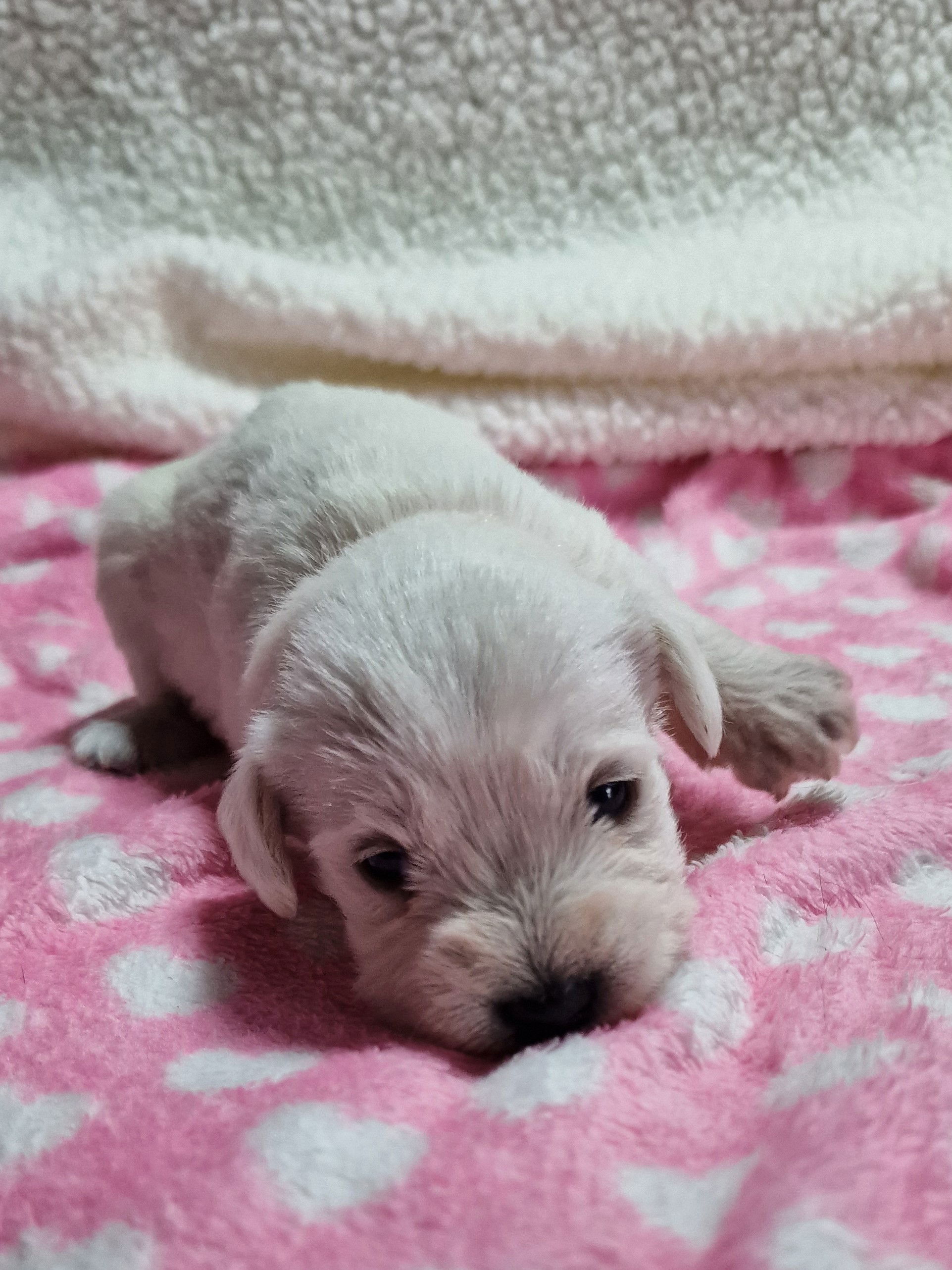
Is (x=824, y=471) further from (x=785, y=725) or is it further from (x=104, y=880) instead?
(x=104, y=880)

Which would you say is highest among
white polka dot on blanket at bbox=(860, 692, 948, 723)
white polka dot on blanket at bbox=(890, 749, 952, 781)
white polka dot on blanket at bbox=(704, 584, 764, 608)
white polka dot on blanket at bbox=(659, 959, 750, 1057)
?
white polka dot on blanket at bbox=(659, 959, 750, 1057)

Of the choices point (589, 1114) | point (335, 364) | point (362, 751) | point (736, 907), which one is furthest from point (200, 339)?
point (589, 1114)

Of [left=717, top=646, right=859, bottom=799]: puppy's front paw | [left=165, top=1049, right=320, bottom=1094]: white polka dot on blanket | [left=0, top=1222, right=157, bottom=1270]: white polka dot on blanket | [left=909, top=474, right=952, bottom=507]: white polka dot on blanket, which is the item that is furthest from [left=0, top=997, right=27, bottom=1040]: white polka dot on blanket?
[left=909, top=474, right=952, bottom=507]: white polka dot on blanket

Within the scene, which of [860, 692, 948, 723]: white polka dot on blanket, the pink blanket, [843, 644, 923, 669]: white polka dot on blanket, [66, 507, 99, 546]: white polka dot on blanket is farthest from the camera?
[66, 507, 99, 546]: white polka dot on blanket

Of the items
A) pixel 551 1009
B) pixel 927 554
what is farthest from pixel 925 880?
pixel 927 554

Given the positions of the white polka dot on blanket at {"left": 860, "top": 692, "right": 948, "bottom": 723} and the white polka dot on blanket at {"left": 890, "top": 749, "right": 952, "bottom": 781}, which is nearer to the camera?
the white polka dot on blanket at {"left": 890, "top": 749, "right": 952, "bottom": 781}

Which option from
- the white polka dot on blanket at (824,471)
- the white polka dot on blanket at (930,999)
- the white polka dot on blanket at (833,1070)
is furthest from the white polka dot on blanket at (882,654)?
the white polka dot on blanket at (833,1070)

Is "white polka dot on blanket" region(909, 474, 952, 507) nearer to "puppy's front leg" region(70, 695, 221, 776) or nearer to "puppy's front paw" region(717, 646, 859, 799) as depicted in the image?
"puppy's front paw" region(717, 646, 859, 799)
